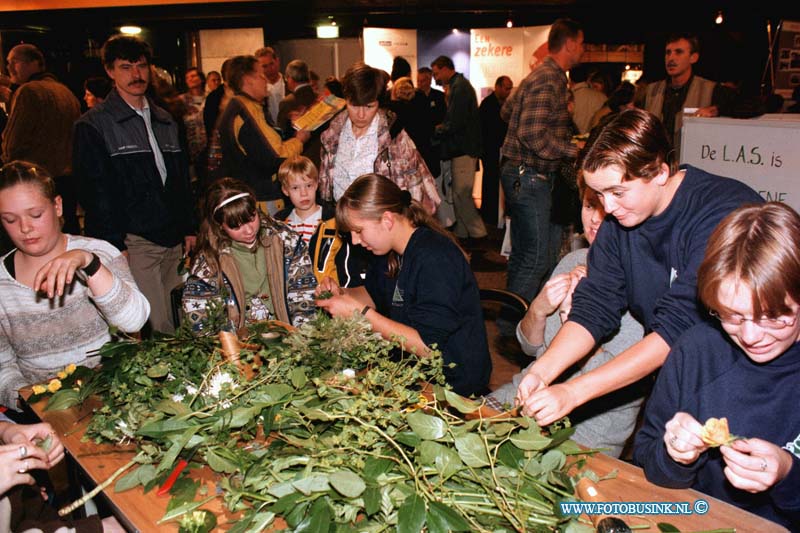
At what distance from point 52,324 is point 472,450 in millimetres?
1762

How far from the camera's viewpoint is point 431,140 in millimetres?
6383

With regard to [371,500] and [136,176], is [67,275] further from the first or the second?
[136,176]

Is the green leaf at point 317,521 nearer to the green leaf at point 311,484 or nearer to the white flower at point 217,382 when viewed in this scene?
the green leaf at point 311,484

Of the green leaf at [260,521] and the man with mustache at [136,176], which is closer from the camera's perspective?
the green leaf at [260,521]

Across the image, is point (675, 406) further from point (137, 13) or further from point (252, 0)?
point (137, 13)

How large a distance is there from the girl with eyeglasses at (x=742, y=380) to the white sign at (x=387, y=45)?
→ 22.8ft

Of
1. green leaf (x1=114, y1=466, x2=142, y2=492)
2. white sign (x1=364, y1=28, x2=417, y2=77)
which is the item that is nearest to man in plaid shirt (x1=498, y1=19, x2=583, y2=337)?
green leaf (x1=114, y1=466, x2=142, y2=492)

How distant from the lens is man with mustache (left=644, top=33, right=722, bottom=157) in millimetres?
4184

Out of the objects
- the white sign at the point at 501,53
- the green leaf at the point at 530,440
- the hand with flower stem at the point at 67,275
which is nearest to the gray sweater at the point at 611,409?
the green leaf at the point at 530,440

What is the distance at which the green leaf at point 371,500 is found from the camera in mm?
1186

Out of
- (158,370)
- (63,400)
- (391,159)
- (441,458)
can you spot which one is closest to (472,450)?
(441,458)

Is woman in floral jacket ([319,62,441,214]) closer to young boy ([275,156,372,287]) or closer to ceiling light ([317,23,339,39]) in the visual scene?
young boy ([275,156,372,287])

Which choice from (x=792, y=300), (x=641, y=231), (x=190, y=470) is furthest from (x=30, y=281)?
(x=792, y=300)

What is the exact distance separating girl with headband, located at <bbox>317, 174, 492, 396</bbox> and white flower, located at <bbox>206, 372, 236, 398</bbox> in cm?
59
